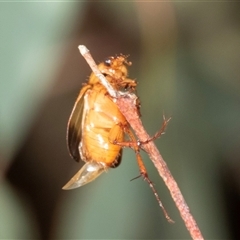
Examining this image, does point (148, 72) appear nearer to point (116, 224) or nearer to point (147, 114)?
point (147, 114)

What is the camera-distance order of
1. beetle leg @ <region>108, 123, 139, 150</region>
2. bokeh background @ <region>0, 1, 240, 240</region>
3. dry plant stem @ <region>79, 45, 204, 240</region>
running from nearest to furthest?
dry plant stem @ <region>79, 45, 204, 240</region>, beetle leg @ <region>108, 123, 139, 150</region>, bokeh background @ <region>0, 1, 240, 240</region>

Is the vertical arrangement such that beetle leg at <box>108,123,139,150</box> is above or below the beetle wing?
below

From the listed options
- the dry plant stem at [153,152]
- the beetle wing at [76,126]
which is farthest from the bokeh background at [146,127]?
the dry plant stem at [153,152]

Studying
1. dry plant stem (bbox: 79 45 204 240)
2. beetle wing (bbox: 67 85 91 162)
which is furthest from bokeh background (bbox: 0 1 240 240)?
dry plant stem (bbox: 79 45 204 240)

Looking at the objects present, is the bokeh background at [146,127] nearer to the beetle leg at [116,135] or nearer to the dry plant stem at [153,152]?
the beetle leg at [116,135]

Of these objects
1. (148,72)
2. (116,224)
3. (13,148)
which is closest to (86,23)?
(148,72)

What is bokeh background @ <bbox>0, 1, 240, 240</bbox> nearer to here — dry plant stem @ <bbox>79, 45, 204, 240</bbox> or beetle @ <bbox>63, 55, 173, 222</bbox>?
beetle @ <bbox>63, 55, 173, 222</bbox>

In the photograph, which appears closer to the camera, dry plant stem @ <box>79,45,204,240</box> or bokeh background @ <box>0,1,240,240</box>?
dry plant stem @ <box>79,45,204,240</box>

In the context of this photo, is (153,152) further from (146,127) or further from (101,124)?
(146,127)

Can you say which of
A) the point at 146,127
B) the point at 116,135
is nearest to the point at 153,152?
the point at 116,135
